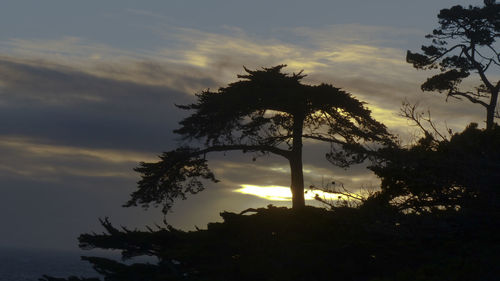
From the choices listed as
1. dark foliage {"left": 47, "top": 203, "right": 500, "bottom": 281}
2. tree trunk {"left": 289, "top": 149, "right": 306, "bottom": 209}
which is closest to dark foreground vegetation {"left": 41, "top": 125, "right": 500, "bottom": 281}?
dark foliage {"left": 47, "top": 203, "right": 500, "bottom": 281}

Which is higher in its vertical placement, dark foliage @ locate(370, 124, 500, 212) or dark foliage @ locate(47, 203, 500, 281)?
dark foliage @ locate(370, 124, 500, 212)

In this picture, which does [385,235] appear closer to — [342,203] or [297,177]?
[342,203]

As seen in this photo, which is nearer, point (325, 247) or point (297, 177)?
point (325, 247)

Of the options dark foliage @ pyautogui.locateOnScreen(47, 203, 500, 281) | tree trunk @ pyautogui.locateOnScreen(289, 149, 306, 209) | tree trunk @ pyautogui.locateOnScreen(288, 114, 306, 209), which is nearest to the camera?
dark foliage @ pyautogui.locateOnScreen(47, 203, 500, 281)

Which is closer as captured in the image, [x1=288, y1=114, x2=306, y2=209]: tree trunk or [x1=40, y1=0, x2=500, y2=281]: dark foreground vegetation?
[x1=40, y1=0, x2=500, y2=281]: dark foreground vegetation

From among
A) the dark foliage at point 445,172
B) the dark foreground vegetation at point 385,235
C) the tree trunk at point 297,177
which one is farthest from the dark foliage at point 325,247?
the tree trunk at point 297,177

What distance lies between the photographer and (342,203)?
25.3m

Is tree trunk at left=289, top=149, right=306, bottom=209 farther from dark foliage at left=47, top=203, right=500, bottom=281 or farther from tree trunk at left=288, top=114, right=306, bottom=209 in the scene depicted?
dark foliage at left=47, top=203, right=500, bottom=281

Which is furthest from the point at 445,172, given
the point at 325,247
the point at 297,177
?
the point at 297,177

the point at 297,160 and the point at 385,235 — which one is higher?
the point at 297,160

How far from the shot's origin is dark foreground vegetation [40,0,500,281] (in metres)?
22.7

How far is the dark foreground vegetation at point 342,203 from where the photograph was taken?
2273 cm

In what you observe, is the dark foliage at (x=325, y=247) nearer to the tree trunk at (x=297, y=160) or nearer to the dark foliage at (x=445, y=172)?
the dark foliage at (x=445, y=172)

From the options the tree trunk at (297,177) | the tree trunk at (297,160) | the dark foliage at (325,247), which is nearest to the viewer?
the dark foliage at (325,247)
